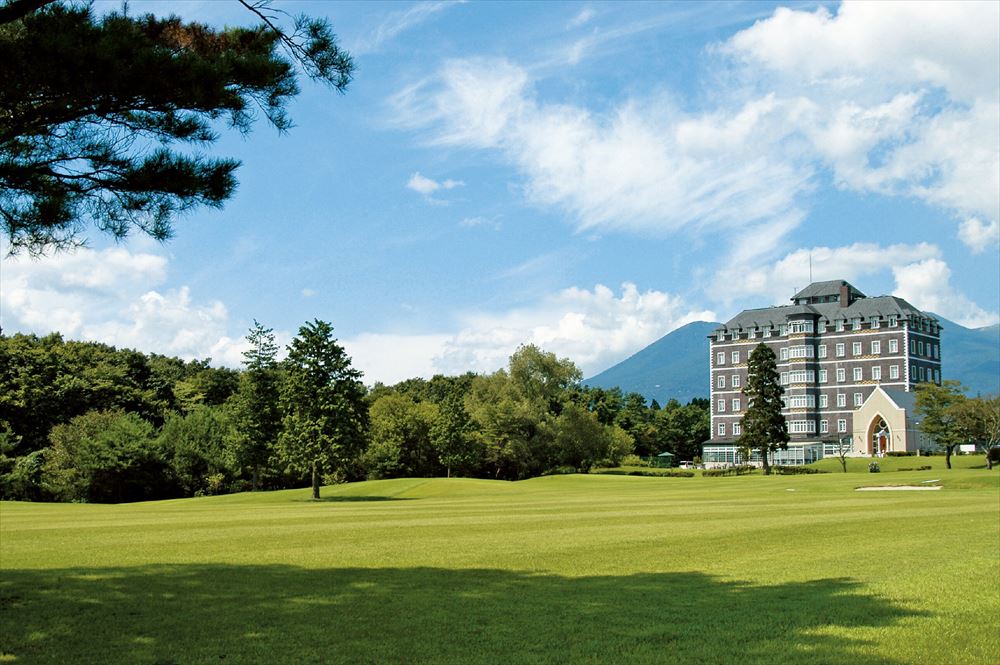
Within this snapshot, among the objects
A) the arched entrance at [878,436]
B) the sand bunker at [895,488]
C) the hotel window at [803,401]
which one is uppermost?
the hotel window at [803,401]

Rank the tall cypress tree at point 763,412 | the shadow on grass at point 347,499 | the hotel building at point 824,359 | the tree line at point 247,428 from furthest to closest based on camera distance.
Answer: the hotel building at point 824,359 < the tall cypress tree at point 763,412 < the tree line at point 247,428 < the shadow on grass at point 347,499

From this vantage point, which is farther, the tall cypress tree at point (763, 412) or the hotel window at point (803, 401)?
the hotel window at point (803, 401)

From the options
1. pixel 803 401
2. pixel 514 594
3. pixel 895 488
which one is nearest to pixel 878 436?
pixel 803 401

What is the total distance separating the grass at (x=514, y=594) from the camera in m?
9.02

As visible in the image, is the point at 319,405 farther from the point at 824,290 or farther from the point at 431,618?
the point at 824,290

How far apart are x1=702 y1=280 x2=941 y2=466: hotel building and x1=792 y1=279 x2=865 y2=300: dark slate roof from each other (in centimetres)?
15

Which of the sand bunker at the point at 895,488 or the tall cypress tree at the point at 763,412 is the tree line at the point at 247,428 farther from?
the sand bunker at the point at 895,488

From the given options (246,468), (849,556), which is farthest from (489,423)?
(849,556)

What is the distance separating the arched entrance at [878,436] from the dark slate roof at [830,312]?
1965cm

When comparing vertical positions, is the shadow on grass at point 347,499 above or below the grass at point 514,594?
below

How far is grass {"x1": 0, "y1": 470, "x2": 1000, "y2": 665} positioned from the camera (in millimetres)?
9016

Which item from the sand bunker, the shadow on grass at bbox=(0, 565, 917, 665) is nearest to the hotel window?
the sand bunker

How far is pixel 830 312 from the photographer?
127688mm

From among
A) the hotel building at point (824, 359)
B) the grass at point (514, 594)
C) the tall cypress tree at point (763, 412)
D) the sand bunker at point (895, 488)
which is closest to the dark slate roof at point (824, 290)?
the hotel building at point (824, 359)
